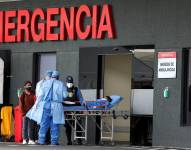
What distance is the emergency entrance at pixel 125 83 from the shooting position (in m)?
18.0

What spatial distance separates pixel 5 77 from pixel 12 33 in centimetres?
141

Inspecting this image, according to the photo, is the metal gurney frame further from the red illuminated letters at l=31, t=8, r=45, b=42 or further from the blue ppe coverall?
the red illuminated letters at l=31, t=8, r=45, b=42

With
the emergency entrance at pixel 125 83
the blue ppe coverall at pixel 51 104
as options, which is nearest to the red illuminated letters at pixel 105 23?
the emergency entrance at pixel 125 83

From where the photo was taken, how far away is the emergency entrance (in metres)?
18.0

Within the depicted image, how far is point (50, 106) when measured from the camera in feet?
53.9

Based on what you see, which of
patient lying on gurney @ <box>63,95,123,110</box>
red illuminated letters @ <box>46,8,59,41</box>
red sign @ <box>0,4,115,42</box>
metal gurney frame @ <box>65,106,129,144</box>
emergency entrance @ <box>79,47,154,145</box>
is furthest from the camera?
red illuminated letters @ <box>46,8,59,41</box>

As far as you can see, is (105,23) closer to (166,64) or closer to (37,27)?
(166,64)

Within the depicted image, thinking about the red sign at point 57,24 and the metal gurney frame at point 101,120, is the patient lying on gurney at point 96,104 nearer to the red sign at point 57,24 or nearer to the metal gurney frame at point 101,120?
the metal gurney frame at point 101,120

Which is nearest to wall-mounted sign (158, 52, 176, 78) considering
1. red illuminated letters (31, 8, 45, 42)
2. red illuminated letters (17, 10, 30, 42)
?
red illuminated letters (31, 8, 45, 42)

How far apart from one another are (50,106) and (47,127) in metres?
0.57

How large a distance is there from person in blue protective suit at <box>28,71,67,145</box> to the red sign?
2505mm

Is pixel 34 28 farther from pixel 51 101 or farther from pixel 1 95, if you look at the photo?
pixel 51 101

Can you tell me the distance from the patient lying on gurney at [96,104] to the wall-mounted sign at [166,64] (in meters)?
1.44

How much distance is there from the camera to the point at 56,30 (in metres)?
19.2
